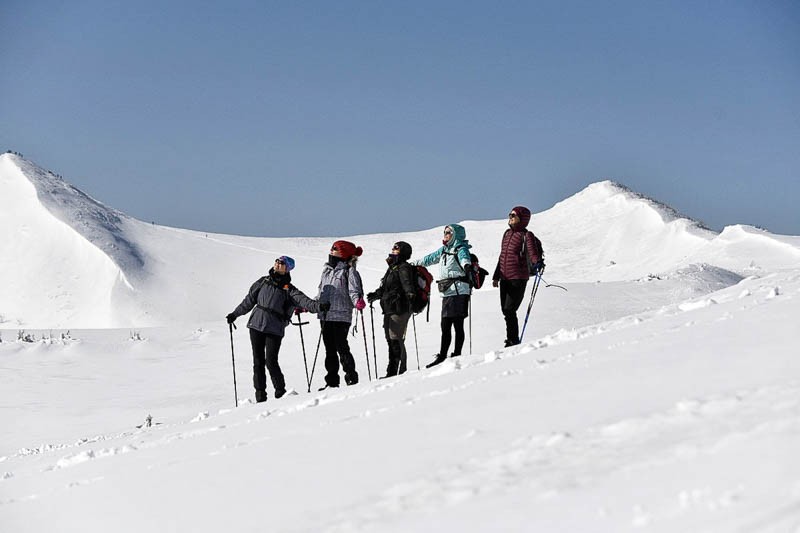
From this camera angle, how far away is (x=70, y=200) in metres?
38.0

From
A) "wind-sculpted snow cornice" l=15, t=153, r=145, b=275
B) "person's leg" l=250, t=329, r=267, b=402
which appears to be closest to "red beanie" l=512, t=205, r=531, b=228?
"person's leg" l=250, t=329, r=267, b=402

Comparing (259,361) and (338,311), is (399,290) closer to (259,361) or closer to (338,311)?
(338,311)

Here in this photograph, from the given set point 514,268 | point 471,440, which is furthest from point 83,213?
point 471,440

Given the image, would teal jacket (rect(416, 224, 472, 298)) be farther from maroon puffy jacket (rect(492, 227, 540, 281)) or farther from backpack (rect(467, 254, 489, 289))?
maroon puffy jacket (rect(492, 227, 540, 281))

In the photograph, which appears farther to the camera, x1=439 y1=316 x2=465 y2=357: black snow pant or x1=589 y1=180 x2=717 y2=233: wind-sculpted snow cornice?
x1=589 y1=180 x2=717 y2=233: wind-sculpted snow cornice

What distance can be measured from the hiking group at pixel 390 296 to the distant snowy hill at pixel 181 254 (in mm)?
15335

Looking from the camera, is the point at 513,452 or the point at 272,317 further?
the point at 272,317

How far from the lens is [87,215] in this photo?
36844mm

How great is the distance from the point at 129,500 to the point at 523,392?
2.06 meters

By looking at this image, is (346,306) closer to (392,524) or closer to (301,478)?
(301,478)

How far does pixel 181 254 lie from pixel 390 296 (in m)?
27.6

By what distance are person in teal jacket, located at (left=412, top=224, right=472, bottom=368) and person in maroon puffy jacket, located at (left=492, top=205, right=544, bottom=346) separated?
0.38 metres

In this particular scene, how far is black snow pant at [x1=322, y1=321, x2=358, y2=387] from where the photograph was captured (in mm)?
10078

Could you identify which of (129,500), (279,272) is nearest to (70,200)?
(279,272)
